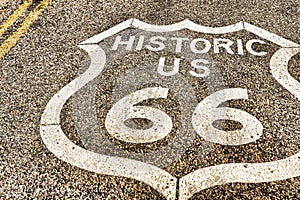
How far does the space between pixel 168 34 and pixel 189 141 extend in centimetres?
178

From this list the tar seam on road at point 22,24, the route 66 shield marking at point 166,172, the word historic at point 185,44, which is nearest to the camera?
the route 66 shield marking at point 166,172

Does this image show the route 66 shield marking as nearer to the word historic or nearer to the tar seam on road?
the word historic

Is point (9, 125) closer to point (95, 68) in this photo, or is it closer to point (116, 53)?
point (95, 68)

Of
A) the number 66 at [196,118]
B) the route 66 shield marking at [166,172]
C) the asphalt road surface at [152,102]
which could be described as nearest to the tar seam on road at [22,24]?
the asphalt road surface at [152,102]

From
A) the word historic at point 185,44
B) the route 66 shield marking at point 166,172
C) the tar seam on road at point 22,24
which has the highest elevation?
the tar seam on road at point 22,24

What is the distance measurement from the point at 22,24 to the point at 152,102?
7.66 feet

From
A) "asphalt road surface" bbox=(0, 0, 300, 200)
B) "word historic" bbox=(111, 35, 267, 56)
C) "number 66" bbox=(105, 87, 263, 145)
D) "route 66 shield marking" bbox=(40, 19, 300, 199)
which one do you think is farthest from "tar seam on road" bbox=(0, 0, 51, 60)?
"number 66" bbox=(105, 87, 263, 145)

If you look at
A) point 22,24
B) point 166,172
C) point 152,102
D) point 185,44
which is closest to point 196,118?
point 152,102

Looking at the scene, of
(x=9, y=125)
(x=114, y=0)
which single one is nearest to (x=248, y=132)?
(x=9, y=125)

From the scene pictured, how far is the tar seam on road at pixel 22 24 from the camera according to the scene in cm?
442

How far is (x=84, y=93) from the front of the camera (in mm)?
3648

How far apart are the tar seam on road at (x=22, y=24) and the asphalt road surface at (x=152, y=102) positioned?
0.02 meters

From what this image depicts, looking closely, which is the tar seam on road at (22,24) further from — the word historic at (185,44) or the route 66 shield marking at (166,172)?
the word historic at (185,44)

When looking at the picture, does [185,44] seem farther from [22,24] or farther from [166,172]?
[22,24]
